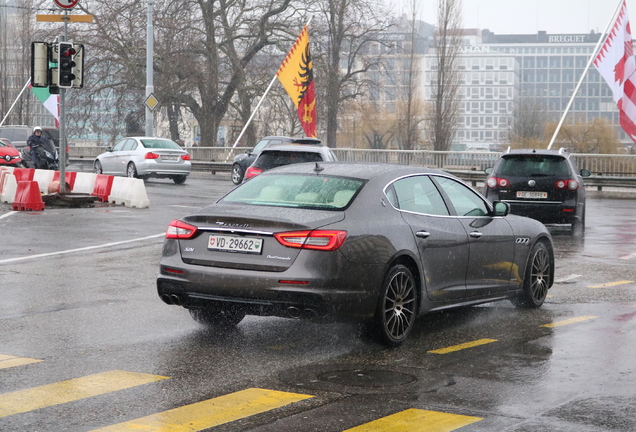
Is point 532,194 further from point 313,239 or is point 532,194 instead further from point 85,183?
point 313,239

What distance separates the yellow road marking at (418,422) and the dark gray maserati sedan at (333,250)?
178 centimetres

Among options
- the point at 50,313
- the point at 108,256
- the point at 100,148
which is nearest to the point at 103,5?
the point at 100,148

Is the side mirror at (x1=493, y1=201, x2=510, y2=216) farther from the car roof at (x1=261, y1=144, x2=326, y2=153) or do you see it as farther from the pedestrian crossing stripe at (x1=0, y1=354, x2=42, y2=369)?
the car roof at (x1=261, y1=144, x2=326, y2=153)

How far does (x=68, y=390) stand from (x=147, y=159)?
2865 centimetres

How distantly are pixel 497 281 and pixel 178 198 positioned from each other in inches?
728

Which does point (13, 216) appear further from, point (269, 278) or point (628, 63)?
point (628, 63)

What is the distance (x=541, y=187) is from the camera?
19.2 metres

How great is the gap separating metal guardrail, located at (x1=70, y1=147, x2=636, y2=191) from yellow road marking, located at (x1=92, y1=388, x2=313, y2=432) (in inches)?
1050

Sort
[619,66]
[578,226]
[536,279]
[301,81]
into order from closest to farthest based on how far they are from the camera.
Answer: [536,279] → [578,226] → [619,66] → [301,81]

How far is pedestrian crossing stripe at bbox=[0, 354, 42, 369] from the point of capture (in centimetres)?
688

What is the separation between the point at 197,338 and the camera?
316 inches

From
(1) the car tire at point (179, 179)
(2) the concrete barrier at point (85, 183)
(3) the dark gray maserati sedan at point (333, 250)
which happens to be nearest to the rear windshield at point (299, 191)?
(3) the dark gray maserati sedan at point (333, 250)

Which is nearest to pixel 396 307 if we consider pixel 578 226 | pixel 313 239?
pixel 313 239

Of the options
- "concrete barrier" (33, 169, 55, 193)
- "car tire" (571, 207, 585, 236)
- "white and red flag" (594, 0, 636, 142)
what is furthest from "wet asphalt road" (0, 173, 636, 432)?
"white and red flag" (594, 0, 636, 142)
